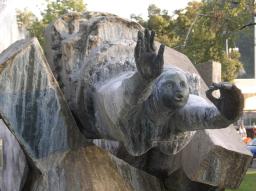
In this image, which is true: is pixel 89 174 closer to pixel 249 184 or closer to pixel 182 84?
pixel 182 84

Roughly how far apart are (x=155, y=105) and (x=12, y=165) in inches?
68.1

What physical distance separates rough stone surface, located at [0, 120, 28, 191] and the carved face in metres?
1.39

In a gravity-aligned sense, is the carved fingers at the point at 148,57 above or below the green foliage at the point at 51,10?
above

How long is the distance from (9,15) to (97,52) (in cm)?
409

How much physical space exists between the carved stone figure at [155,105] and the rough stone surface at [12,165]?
0.90 meters

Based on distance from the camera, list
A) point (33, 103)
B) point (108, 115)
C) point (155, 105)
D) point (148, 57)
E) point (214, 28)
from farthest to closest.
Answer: point (214, 28) → point (33, 103) → point (108, 115) → point (155, 105) → point (148, 57)

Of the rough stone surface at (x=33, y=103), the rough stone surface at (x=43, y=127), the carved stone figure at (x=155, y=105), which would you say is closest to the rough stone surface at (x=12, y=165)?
the rough stone surface at (x=43, y=127)

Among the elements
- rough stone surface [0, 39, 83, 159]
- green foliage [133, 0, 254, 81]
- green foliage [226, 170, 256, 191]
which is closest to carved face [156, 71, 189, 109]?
rough stone surface [0, 39, 83, 159]

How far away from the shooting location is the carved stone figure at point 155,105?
303cm

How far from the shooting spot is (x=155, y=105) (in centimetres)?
319

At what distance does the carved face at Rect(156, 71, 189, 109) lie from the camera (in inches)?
120

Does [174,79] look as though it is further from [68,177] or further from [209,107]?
[68,177]

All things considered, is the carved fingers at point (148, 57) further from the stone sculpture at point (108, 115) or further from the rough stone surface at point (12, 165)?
the rough stone surface at point (12, 165)

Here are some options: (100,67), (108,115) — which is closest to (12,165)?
(100,67)
